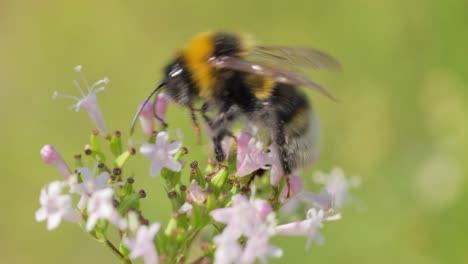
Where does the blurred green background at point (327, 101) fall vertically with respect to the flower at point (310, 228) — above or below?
below

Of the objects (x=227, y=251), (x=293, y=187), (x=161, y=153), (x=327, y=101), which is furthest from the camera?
(x=327, y=101)

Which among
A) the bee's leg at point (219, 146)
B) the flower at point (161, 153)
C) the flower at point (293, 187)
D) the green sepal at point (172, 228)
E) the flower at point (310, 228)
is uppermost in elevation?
the flower at point (161, 153)

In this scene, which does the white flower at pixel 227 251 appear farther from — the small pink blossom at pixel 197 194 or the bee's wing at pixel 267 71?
the bee's wing at pixel 267 71

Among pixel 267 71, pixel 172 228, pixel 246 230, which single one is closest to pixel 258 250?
pixel 246 230

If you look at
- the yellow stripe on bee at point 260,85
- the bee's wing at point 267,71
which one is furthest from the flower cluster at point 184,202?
the bee's wing at point 267,71

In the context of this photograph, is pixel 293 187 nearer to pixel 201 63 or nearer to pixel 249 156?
pixel 249 156

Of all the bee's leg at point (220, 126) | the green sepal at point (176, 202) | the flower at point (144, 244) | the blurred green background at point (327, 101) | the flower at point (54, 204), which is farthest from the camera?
the blurred green background at point (327, 101)

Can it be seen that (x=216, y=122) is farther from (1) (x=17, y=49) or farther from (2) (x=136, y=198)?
(1) (x=17, y=49)
